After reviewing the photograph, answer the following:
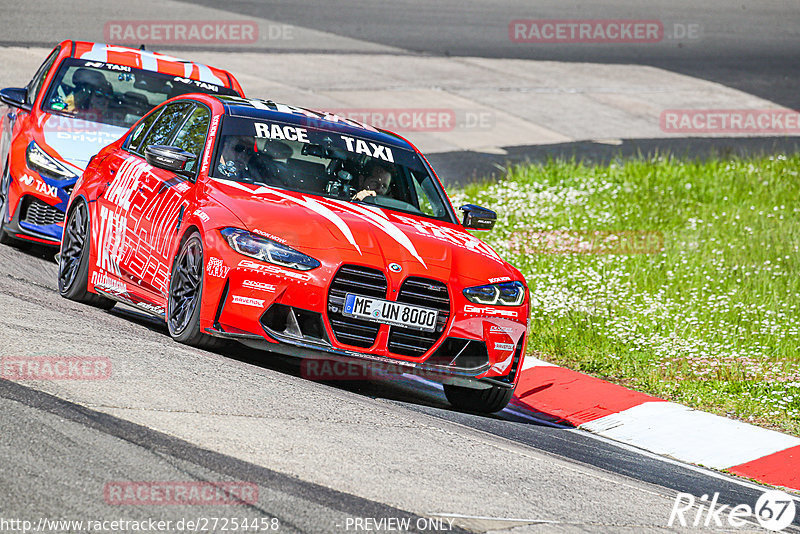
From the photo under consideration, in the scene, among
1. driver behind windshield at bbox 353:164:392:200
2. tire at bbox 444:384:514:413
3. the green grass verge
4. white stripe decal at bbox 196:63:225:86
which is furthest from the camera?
white stripe decal at bbox 196:63:225:86

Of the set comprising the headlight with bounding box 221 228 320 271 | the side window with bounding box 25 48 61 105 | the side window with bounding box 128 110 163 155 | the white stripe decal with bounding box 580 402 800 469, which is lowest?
the white stripe decal with bounding box 580 402 800 469

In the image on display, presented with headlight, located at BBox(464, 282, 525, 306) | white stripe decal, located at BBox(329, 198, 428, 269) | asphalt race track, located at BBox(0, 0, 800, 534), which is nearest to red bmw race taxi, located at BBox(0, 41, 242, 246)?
asphalt race track, located at BBox(0, 0, 800, 534)

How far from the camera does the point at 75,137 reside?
34.2 ft

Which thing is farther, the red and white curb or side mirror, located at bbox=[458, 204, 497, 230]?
side mirror, located at bbox=[458, 204, 497, 230]

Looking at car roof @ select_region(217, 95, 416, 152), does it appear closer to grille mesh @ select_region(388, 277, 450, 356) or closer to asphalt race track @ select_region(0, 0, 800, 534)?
asphalt race track @ select_region(0, 0, 800, 534)

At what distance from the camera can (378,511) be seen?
4801mm

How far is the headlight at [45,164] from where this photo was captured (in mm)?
10039

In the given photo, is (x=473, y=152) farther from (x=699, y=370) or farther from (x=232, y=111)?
(x=232, y=111)

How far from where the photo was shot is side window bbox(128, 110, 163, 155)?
9.01m

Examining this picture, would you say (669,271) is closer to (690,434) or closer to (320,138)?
(690,434)

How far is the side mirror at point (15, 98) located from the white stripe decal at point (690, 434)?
5883 millimetres

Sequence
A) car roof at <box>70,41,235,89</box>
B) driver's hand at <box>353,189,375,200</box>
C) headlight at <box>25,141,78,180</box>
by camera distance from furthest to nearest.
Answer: car roof at <box>70,41,235,89</box>
headlight at <box>25,141,78,180</box>
driver's hand at <box>353,189,375,200</box>

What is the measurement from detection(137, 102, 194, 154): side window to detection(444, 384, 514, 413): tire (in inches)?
105

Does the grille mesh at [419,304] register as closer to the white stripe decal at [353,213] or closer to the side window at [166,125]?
the white stripe decal at [353,213]
